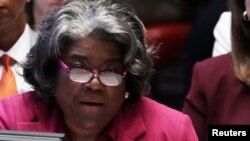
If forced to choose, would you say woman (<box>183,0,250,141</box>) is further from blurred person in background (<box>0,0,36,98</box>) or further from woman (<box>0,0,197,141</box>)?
blurred person in background (<box>0,0,36,98</box>)

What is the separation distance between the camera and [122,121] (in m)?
2.83

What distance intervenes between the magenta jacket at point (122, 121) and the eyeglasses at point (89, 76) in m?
0.22

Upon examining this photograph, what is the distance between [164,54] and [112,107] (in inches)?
90.4

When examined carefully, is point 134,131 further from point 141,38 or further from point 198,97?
point 198,97

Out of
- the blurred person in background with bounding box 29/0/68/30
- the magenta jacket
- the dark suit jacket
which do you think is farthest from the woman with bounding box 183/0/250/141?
the blurred person in background with bounding box 29/0/68/30

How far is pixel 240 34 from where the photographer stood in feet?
10.8

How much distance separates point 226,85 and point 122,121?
599mm

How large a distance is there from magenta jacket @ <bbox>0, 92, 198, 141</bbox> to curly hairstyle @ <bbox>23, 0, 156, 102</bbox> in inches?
2.0

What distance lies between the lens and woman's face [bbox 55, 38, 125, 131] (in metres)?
2.62

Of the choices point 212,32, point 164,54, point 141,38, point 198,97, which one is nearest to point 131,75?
point 141,38

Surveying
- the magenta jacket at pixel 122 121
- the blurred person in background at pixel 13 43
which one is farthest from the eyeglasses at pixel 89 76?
the blurred person in background at pixel 13 43

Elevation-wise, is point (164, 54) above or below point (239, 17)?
below

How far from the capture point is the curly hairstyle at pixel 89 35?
2.65 meters

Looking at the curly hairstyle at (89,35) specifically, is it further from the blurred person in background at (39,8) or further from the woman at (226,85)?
the blurred person in background at (39,8)
